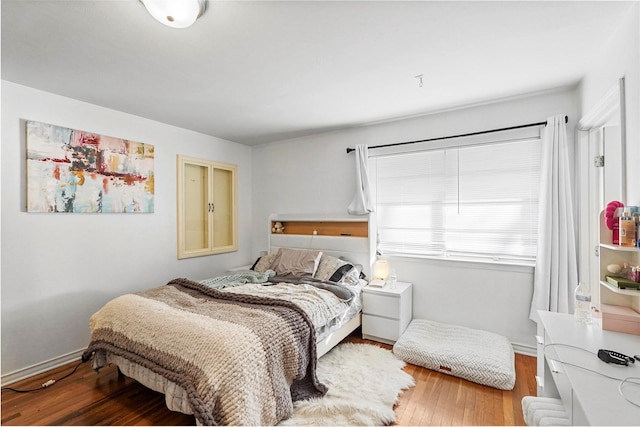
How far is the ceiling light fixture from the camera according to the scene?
1.48m

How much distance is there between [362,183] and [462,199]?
1.15 m

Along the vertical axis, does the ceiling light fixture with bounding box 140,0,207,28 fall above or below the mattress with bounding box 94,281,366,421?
above

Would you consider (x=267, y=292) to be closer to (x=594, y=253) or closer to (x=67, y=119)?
(x=67, y=119)

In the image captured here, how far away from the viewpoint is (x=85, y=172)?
112 inches

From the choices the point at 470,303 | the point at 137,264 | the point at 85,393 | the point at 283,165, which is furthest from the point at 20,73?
the point at 470,303

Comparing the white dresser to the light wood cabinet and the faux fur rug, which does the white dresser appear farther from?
the light wood cabinet

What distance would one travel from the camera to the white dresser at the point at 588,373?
98 centimetres

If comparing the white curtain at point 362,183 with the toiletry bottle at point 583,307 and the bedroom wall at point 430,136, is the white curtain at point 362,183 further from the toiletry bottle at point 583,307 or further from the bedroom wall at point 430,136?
the toiletry bottle at point 583,307

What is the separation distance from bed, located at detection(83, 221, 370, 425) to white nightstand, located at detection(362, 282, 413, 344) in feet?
0.75

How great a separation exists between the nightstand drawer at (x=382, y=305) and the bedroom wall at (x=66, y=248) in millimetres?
2389

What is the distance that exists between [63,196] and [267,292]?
2126 mm

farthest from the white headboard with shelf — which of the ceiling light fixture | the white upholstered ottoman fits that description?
the ceiling light fixture

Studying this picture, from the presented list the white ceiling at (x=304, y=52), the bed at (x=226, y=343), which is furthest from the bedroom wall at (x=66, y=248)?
the bed at (x=226, y=343)

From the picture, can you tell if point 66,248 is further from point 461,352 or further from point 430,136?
point 430,136
